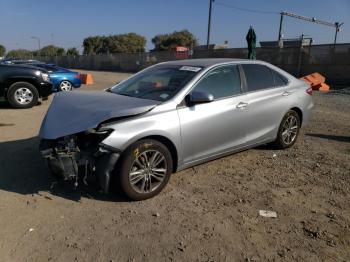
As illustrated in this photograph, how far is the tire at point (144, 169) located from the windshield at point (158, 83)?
71cm

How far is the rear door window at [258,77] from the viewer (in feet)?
18.7

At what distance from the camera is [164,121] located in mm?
4473

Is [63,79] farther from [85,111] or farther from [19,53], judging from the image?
[19,53]

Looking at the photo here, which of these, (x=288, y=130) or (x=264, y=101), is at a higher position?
(x=264, y=101)

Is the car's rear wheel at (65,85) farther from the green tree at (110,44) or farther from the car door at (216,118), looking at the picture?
the green tree at (110,44)

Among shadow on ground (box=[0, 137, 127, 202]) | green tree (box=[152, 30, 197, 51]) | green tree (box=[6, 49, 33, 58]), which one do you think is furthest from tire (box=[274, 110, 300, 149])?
green tree (box=[6, 49, 33, 58])

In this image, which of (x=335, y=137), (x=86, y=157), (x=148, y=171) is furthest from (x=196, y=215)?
(x=335, y=137)

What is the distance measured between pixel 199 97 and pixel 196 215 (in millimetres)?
1451

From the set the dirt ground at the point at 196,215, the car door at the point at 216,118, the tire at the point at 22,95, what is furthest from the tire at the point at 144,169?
the tire at the point at 22,95

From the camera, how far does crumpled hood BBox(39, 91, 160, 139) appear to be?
416 centimetres

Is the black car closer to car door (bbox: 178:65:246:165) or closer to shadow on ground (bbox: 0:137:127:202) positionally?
shadow on ground (bbox: 0:137:127:202)

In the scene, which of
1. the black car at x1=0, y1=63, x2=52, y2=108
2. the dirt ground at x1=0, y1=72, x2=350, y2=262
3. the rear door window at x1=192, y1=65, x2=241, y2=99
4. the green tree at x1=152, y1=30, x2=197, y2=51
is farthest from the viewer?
the green tree at x1=152, y1=30, x2=197, y2=51

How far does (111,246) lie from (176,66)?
290 cm

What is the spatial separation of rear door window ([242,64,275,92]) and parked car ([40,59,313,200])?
0.06 ft
